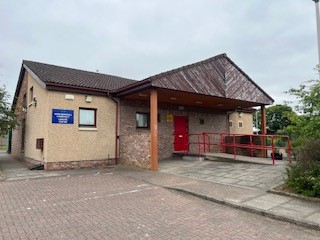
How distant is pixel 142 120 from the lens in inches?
572

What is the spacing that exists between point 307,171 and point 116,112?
30.0 feet

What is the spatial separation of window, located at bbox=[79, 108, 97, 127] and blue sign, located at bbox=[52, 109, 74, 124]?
22.3 inches

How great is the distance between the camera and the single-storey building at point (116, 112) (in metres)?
11.2

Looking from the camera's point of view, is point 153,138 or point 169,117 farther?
point 169,117

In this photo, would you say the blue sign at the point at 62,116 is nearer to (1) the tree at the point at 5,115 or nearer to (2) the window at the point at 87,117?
(2) the window at the point at 87,117

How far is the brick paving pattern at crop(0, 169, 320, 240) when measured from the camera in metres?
4.37

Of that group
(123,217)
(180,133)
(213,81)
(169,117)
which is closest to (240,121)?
(180,133)

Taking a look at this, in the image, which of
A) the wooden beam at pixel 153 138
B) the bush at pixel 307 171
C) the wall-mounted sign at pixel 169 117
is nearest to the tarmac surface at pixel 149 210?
the bush at pixel 307 171

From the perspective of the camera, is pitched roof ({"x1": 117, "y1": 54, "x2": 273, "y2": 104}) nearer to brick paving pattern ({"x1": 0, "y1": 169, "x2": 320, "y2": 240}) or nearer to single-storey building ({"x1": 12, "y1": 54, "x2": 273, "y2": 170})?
single-storey building ({"x1": 12, "y1": 54, "x2": 273, "y2": 170})

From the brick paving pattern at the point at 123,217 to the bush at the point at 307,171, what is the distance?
1.81 meters

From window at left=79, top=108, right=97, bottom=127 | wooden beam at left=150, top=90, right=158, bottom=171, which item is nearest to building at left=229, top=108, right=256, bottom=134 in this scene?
wooden beam at left=150, top=90, right=158, bottom=171

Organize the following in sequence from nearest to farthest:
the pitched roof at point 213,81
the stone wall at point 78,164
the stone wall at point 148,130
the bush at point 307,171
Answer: the bush at point 307,171, the pitched roof at point 213,81, the stone wall at point 78,164, the stone wall at point 148,130

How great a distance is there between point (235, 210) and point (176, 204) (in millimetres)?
1330

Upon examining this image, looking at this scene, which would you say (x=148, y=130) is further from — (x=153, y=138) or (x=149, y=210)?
(x=149, y=210)
